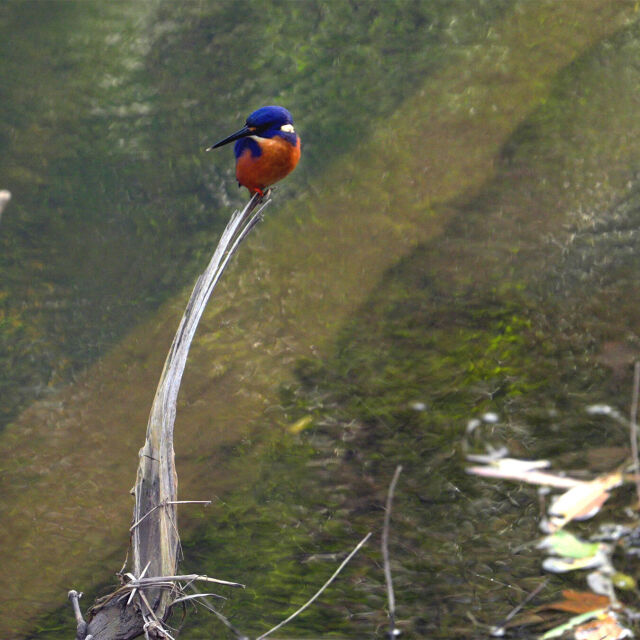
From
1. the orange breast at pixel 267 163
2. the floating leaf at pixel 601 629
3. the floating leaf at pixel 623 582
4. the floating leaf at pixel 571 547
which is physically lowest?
the floating leaf at pixel 623 582

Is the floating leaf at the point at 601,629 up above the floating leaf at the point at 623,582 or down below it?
above

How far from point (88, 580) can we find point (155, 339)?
689 mm

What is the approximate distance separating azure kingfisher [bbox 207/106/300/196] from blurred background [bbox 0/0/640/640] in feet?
2.74

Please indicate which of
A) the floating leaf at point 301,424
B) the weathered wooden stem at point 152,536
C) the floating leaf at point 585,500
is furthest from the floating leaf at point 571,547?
the floating leaf at point 301,424

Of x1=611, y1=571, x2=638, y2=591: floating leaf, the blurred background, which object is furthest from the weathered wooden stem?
x1=611, y1=571, x2=638, y2=591: floating leaf

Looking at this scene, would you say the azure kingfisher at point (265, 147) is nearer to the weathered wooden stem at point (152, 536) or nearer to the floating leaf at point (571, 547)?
the weathered wooden stem at point (152, 536)

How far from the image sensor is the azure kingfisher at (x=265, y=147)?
4.73 ft

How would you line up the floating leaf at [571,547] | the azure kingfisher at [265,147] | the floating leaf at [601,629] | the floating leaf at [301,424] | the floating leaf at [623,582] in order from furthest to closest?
the floating leaf at [301,424] < the floating leaf at [623,582] < the azure kingfisher at [265,147] < the floating leaf at [601,629] < the floating leaf at [571,547]

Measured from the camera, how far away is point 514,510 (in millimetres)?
1955

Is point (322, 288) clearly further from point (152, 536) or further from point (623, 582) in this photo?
point (152, 536)

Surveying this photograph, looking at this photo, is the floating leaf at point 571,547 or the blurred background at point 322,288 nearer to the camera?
the floating leaf at point 571,547

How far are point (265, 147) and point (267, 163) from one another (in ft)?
0.10

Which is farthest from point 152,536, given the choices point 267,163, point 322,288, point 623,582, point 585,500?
point 322,288

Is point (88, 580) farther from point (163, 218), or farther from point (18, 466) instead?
point (163, 218)
